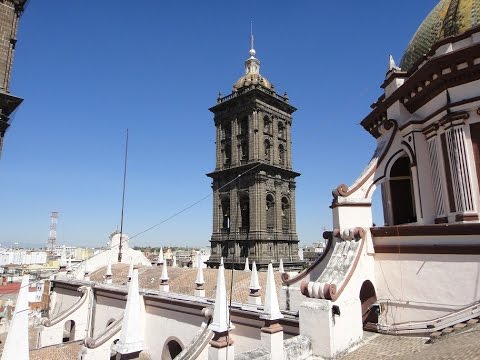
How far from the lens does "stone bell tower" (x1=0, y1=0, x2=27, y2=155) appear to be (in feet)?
45.9

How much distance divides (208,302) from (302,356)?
6929 millimetres

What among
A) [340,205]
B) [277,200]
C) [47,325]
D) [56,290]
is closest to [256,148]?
[277,200]

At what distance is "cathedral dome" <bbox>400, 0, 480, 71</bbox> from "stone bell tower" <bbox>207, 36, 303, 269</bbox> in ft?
89.5

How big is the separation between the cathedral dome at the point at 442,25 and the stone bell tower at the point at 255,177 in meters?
27.3

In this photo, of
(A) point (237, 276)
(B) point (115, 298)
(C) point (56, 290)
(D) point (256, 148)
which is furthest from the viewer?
(D) point (256, 148)

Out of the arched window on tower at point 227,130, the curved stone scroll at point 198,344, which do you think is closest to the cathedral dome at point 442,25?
the curved stone scroll at point 198,344

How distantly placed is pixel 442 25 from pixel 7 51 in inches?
653

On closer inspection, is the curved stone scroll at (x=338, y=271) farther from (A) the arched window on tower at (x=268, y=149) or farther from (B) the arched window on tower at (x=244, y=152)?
(A) the arched window on tower at (x=268, y=149)

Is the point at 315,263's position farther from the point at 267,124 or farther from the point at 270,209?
the point at 267,124

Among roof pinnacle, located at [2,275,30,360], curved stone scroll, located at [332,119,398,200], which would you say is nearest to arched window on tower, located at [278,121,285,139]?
curved stone scroll, located at [332,119,398,200]

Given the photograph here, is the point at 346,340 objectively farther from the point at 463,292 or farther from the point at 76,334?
the point at 76,334

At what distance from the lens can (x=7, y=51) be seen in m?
14.6

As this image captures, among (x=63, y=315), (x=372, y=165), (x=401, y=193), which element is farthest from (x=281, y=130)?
(x=372, y=165)

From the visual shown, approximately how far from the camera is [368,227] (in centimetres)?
955
